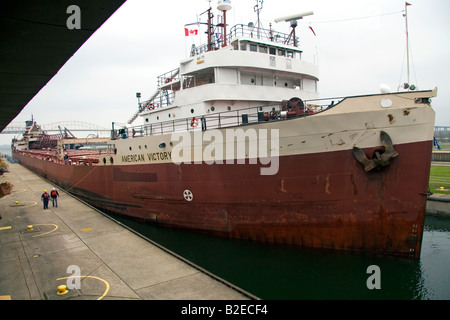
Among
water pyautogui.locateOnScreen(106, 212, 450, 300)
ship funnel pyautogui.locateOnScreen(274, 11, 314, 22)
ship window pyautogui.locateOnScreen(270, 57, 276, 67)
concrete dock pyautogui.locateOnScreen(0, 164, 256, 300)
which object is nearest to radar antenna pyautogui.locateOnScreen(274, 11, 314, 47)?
ship funnel pyautogui.locateOnScreen(274, 11, 314, 22)

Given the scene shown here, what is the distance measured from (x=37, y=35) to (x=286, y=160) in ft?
23.5

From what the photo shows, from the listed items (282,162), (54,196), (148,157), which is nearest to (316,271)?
(282,162)

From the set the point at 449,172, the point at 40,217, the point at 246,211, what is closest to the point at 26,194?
the point at 40,217

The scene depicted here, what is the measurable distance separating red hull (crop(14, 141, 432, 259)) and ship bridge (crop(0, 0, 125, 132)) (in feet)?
21.2

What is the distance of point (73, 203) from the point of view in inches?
635

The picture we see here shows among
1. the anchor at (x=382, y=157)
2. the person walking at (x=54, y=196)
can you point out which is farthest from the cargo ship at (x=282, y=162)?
the person walking at (x=54, y=196)

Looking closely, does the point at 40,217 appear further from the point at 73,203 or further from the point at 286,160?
the point at 286,160

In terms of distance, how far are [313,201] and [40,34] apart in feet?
25.9

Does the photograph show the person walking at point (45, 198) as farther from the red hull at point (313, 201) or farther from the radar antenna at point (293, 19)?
the radar antenna at point (293, 19)

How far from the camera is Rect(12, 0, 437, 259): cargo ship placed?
816 cm

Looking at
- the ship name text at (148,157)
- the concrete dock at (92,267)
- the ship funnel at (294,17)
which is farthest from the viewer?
the ship funnel at (294,17)

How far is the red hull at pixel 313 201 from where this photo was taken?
323 inches

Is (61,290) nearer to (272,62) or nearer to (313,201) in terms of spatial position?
(313,201)

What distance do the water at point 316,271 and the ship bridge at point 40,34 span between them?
7.08m
